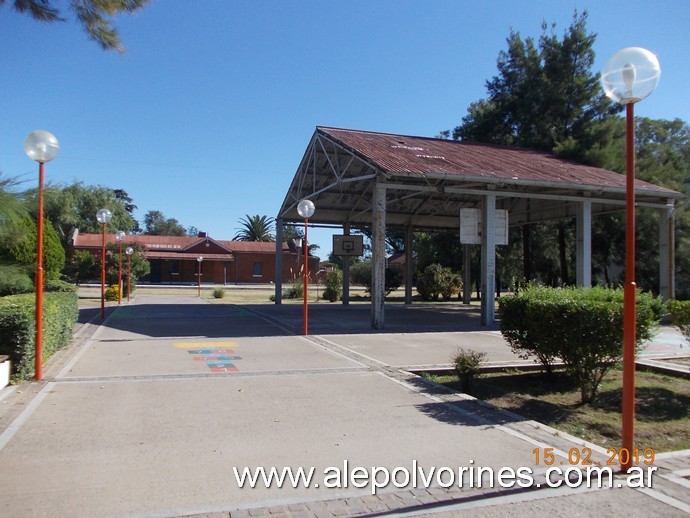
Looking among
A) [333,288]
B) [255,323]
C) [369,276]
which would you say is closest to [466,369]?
[255,323]

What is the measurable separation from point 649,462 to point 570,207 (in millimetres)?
18591

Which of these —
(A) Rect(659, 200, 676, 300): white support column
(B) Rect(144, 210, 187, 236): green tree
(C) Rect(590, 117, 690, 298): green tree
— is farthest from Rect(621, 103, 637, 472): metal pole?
(B) Rect(144, 210, 187, 236): green tree

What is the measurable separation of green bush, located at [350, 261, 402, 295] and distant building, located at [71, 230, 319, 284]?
10.5m

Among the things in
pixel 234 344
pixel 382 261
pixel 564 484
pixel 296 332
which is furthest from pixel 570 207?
pixel 564 484

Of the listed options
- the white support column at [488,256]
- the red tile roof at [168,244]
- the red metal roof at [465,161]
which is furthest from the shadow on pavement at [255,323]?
the red tile roof at [168,244]

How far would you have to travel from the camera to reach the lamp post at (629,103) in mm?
4555

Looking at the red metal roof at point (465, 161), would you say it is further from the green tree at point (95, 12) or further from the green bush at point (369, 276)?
the green bush at point (369, 276)

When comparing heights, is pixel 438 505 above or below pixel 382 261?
below

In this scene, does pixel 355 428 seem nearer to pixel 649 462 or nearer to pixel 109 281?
pixel 649 462

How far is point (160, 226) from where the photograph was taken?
4154 inches

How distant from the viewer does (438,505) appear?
3912mm

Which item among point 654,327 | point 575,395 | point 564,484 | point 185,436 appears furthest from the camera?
point 575,395

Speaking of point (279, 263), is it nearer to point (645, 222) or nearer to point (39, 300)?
point (645, 222)

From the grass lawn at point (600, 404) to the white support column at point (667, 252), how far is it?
37.3 ft
